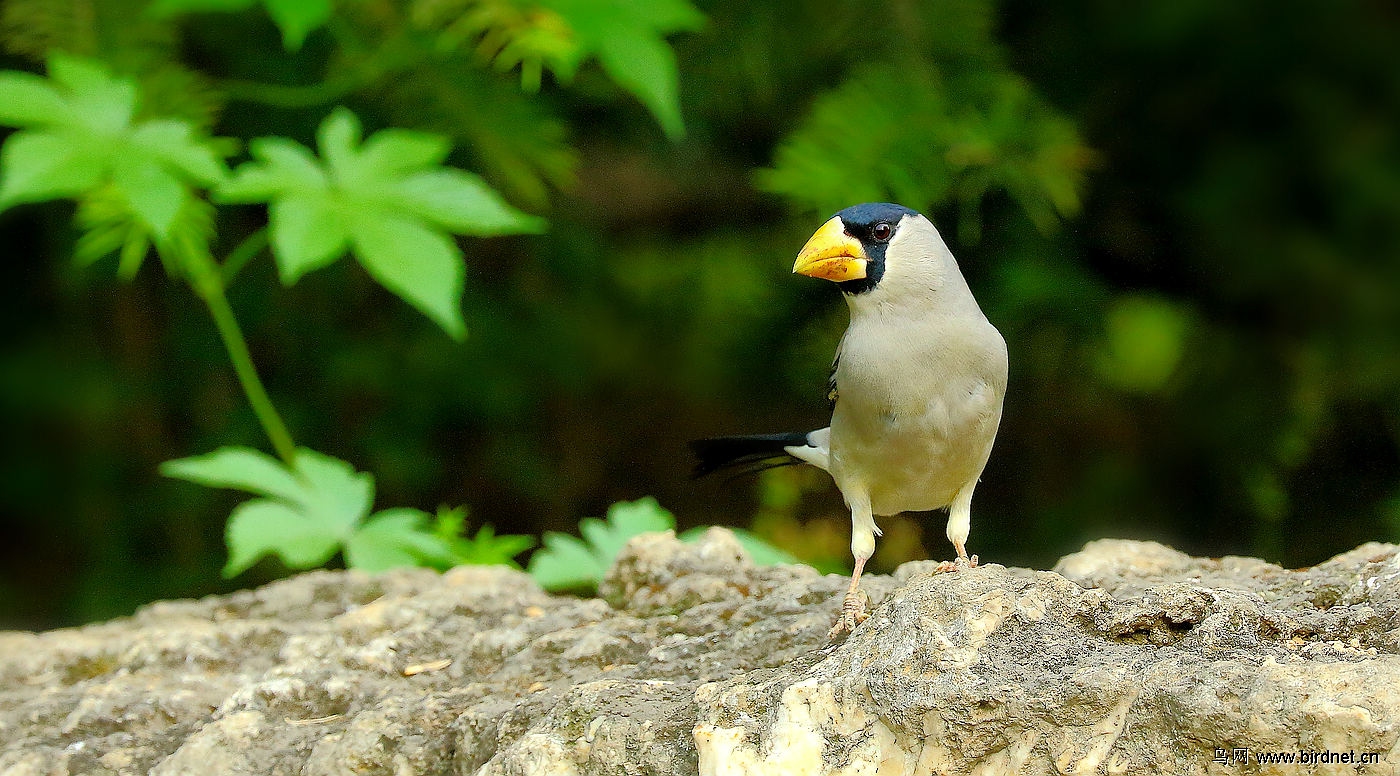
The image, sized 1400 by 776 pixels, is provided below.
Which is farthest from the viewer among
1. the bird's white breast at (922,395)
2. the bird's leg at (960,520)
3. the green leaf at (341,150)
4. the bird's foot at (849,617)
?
the green leaf at (341,150)

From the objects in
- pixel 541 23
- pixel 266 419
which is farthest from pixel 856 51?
pixel 266 419

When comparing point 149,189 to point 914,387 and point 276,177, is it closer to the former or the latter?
point 276,177

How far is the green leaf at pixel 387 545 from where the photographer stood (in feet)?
8.93

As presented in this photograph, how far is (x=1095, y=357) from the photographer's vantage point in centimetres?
341

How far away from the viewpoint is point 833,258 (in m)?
2.28

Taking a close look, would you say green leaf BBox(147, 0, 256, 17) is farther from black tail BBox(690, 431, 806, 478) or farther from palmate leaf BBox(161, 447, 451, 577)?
black tail BBox(690, 431, 806, 478)

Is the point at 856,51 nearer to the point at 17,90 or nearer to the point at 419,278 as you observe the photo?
the point at 419,278

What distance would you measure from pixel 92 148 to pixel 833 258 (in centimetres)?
138

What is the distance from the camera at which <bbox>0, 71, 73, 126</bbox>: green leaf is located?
92.5 inches

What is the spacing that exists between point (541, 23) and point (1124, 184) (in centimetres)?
165

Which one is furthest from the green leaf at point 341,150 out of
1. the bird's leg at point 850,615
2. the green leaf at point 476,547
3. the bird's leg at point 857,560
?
the bird's leg at point 850,615

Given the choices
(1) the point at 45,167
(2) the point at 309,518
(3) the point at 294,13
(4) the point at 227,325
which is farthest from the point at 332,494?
(3) the point at 294,13

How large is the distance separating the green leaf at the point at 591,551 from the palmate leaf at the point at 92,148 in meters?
0.96

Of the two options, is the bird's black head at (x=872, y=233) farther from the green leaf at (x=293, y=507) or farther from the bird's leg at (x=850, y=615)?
the green leaf at (x=293, y=507)
